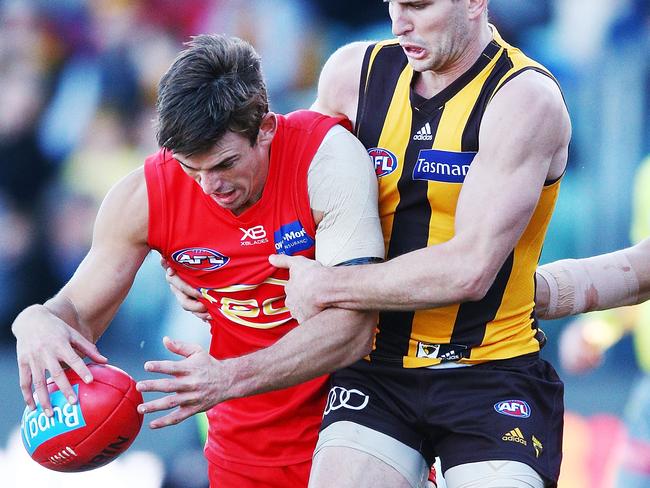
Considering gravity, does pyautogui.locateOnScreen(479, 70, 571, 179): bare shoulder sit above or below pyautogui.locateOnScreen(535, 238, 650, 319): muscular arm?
above

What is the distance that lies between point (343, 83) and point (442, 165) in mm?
544

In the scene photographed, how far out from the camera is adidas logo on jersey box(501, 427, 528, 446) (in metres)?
3.75

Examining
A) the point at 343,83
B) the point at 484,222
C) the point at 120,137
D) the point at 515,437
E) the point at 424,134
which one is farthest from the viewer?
the point at 120,137

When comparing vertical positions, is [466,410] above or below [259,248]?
below

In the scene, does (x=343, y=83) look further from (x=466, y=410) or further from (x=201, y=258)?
(x=466, y=410)

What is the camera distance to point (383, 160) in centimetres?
395

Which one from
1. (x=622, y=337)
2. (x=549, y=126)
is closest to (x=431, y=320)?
(x=549, y=126)

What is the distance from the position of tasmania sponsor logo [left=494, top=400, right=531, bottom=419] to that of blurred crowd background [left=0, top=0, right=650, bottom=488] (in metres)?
2.28

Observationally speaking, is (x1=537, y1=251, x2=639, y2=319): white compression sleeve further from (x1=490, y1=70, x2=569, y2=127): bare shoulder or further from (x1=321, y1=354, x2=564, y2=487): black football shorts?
(x1=490, y1=70, x2=569, y2=127): bare shoulder

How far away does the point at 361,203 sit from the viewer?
3.80 m

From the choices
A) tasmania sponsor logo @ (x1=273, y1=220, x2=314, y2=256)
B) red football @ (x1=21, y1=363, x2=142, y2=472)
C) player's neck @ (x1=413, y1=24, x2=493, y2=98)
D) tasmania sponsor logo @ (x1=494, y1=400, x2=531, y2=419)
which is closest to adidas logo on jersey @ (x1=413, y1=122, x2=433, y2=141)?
player's neck @ (x1=413, y1=24, x2=493, y2=98)

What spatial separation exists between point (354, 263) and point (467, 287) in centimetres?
37

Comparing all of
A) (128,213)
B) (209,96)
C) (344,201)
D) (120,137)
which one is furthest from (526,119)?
(120,137)

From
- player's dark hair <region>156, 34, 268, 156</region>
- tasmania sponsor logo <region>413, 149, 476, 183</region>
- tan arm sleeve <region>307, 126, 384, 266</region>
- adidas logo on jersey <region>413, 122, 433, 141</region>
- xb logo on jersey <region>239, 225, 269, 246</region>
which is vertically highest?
player's dark hair <region>156, 34, 268, 156</region>
